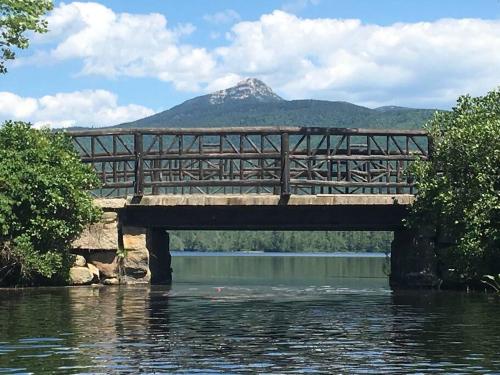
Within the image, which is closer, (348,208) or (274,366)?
(274,366)

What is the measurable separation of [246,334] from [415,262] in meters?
22.7

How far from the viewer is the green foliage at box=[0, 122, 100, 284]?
125 feet

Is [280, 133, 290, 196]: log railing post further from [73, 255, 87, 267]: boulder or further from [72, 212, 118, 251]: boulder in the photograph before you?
[73, 255, 87, 267]: boulder

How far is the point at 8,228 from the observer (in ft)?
122

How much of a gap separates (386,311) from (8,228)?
15756mm

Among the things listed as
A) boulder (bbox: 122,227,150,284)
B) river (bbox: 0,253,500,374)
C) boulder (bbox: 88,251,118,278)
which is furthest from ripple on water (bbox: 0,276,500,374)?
boulder (bbox: 122,227,150,284)

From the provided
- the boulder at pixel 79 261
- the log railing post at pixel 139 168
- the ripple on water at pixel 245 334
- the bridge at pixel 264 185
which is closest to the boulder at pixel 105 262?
the boulder at pixel 79 261

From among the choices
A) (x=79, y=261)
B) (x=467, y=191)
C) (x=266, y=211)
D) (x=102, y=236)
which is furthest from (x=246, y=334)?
(x=266, y=211)

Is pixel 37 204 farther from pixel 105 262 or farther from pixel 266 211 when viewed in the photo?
pixel 266 211

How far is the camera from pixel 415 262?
4356cm

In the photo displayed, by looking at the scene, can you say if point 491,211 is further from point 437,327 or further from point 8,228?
point 8,228

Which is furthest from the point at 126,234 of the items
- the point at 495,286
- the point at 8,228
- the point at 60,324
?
the point at 60,324

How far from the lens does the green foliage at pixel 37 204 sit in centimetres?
3809

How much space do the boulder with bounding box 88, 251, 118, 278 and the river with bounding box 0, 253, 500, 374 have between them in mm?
6386
